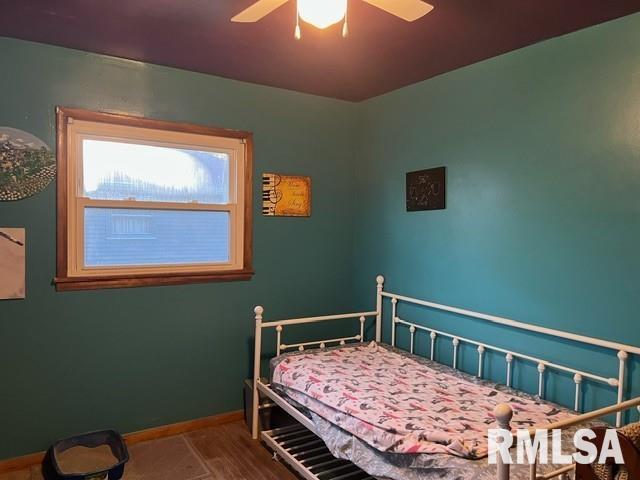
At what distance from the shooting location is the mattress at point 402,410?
177cm

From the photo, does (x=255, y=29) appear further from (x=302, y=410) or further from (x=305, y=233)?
(x=302, y=410)

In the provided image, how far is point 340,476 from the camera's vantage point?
238cm

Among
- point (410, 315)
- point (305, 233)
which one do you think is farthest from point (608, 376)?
point (305, 233)

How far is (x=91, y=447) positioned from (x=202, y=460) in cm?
61

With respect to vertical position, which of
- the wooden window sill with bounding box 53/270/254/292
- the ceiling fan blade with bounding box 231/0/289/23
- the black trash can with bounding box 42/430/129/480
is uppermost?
the ceiling fan blade with bounding box 231/0/289/23

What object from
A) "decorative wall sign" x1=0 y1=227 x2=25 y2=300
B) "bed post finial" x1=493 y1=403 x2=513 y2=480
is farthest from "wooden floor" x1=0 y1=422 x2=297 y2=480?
"bed post finial" x1=493 y1=403 x2=513 y2=480

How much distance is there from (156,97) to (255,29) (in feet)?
2.94

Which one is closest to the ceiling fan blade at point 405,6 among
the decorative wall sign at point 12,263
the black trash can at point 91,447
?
the decorative wall sign at point 12,263

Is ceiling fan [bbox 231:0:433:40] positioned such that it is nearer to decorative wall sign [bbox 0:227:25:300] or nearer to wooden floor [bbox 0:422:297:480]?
decorative wall sign [bbox 0:227:25:300]

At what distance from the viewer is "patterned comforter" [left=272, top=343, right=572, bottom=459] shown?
1865mm

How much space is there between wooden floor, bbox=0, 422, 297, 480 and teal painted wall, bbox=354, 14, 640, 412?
1.25 m

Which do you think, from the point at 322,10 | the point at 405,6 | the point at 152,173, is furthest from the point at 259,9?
the point at 152,173

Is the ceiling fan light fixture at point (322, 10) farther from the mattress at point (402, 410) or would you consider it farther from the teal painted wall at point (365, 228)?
the mattress at point (402, 410)

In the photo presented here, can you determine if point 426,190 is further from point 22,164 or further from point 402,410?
point 22,164
